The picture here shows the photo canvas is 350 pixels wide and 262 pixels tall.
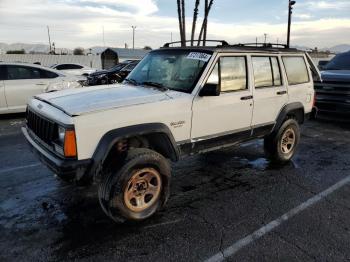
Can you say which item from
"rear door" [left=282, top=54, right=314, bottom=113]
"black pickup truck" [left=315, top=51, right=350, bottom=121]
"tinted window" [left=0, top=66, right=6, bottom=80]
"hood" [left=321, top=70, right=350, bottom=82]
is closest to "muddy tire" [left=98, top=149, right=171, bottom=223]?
"rear door" [left=282, top=54, right=314, bottom=113]

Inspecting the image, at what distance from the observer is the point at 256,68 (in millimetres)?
5250

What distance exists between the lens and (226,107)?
475 centimetres

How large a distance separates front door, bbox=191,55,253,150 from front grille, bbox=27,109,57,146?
1.62 metres

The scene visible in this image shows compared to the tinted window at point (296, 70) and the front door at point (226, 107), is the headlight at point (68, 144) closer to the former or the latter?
the front door at point (226, 107)

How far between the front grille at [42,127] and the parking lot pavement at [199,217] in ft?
2.91

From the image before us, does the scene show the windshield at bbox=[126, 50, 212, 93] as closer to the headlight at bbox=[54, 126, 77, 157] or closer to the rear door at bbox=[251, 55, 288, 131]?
the rear door at bbox=[251, 55, 288, 131]

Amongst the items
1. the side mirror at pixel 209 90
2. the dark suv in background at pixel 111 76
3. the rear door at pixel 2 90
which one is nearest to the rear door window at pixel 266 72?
the side mirror at pixel 209 90

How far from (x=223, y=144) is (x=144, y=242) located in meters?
1.90

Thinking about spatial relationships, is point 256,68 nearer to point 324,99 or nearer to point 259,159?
point 259,159

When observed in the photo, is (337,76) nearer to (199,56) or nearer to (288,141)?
(288,141)

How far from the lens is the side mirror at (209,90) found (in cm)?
429

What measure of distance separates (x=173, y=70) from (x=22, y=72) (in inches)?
275

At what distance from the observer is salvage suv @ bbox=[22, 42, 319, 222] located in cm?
359

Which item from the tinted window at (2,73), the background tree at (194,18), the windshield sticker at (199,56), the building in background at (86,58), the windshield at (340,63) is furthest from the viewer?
the building in background at (86,58)
